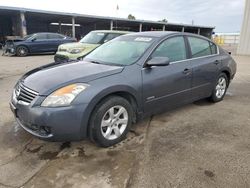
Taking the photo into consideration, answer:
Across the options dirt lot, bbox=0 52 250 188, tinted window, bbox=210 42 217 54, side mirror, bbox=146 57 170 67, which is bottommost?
dirt lot, bbox=0 52 250 188

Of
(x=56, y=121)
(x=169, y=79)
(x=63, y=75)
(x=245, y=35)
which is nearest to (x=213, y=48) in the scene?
(x=169, y=79)

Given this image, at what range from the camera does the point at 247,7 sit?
17.2 m

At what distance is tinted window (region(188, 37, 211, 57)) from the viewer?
4.50 meters

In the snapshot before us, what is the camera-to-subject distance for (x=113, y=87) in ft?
10.4

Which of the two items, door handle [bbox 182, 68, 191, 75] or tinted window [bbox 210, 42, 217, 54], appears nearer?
door handle [bbox 182, 68, 191, 75]

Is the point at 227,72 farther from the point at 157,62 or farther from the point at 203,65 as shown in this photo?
the point at 157,62

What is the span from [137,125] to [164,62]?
1143 millimetres

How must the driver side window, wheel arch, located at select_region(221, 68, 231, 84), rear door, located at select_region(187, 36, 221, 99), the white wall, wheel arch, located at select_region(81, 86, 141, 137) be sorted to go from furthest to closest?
the white wall, wheel arch, located at select_region(221, 68, 231, 84), rear door, located at select_region(187, 36, 221, 99), the driver side window, wheel arch, located at select_region(81, 86, 141, 137)

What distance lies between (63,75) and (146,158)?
58.1 inches

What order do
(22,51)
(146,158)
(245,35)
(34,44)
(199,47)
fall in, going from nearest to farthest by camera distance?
(146,158) < (199,47) < (22,51) < (34,44) < (245,35)

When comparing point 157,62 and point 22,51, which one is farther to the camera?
point 22,51

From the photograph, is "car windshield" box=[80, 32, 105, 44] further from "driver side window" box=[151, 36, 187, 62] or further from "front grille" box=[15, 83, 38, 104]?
"front grille" box=[15, 83, 38, 104]

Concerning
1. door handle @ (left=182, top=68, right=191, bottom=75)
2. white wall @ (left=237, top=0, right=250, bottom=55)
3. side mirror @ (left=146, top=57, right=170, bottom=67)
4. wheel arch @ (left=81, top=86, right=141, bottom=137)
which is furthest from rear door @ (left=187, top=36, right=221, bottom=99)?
Answer: white wall @ (left=237, top=0, right=250, bottom=55)

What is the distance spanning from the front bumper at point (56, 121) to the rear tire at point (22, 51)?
13.1 meters
